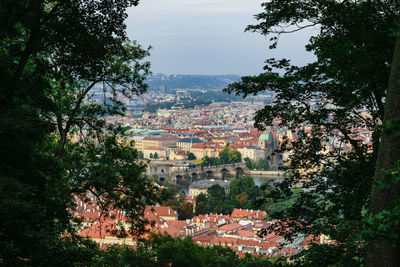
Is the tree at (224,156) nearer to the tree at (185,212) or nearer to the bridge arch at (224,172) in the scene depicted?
the bridge arch at (224,172)

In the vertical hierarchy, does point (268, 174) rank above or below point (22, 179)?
below

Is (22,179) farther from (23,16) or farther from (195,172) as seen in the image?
(195,172)

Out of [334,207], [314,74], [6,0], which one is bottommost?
[334,207]

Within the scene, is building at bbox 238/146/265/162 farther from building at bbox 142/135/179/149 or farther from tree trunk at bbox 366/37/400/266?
tree trunk at bbox 366/37/400/266

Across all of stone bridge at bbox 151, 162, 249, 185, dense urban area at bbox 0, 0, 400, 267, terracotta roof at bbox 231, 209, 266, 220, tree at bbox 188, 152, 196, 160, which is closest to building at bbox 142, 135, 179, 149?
tree at bbox 188, 152, 196, 160

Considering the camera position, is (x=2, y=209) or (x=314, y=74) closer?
(x=2, y=209)

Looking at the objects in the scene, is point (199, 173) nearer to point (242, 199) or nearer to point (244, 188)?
point (244, 188)

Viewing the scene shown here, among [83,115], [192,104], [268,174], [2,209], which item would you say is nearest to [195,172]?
[268,174]
